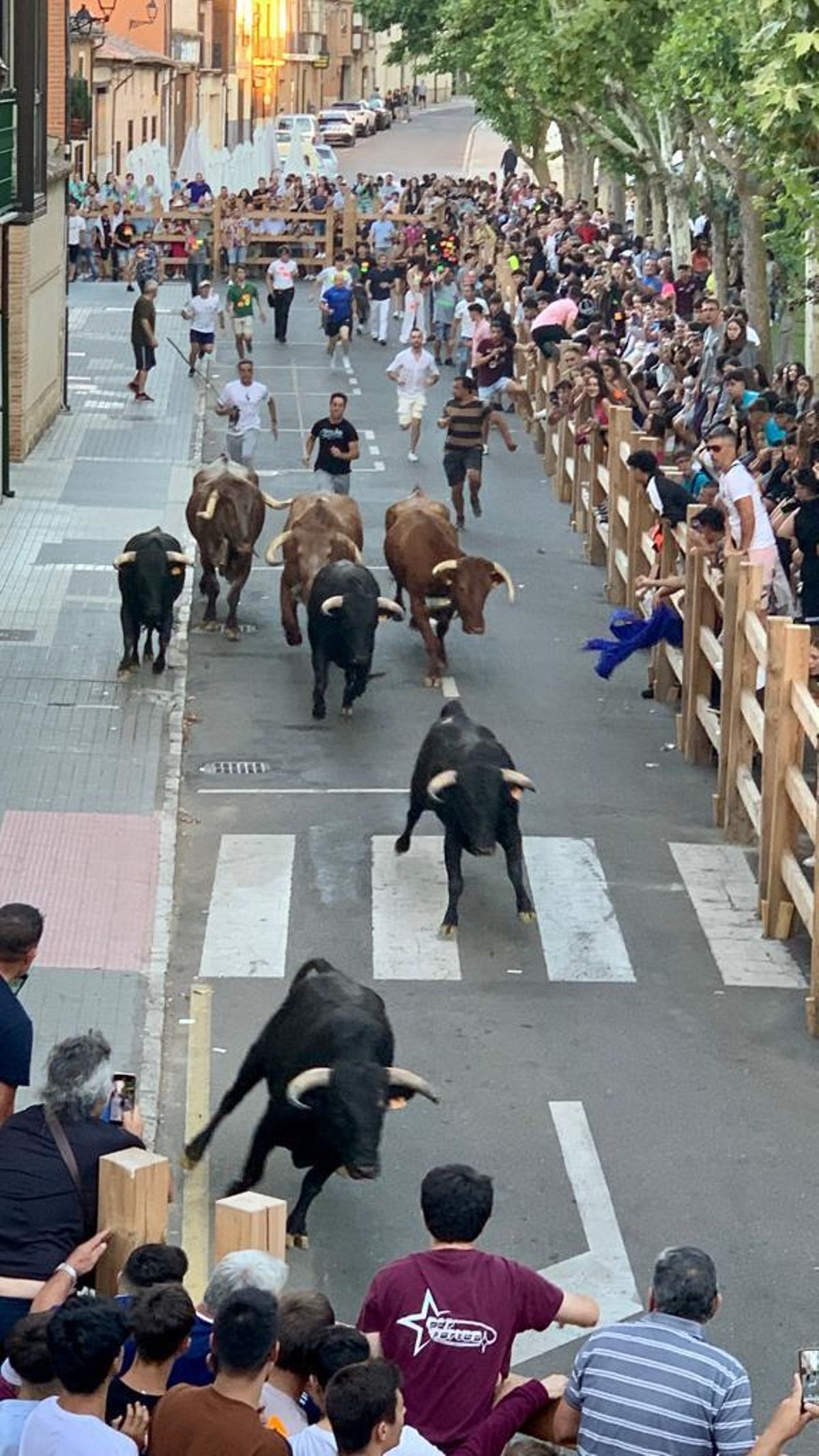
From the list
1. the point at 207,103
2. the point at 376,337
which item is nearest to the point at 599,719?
the point at 376,337

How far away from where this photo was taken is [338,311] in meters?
39.5

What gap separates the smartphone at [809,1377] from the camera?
6.19 metres

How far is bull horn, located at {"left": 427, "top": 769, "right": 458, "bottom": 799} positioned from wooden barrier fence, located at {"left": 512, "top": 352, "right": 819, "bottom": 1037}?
1.78 meters

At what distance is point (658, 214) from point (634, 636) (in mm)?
27246

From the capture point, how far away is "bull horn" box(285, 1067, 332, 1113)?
10094mm

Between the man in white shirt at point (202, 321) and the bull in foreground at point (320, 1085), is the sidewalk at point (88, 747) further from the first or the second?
the man in white shirt at point (202, 321)

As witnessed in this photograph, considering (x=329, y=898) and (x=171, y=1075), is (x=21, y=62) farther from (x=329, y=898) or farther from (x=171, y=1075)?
(x=171, y=1075)

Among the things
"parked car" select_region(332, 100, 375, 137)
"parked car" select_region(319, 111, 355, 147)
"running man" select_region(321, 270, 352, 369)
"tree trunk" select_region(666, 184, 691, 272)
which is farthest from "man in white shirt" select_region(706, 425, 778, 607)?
"parked car" select_region(332, 100, 375, 137)

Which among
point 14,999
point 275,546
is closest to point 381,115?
point 275,546

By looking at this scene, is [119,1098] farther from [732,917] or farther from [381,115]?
[381,115]

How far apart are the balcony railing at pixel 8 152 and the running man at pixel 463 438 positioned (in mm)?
5113

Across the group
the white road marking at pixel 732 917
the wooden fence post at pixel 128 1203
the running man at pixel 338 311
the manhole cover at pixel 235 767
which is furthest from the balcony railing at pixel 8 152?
the wooden fence post at pixel 128 1203

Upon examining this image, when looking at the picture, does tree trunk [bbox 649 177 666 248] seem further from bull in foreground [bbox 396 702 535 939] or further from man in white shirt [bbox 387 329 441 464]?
bull in foreground [bbox 396 702 535 939]

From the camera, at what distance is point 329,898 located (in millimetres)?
14891
